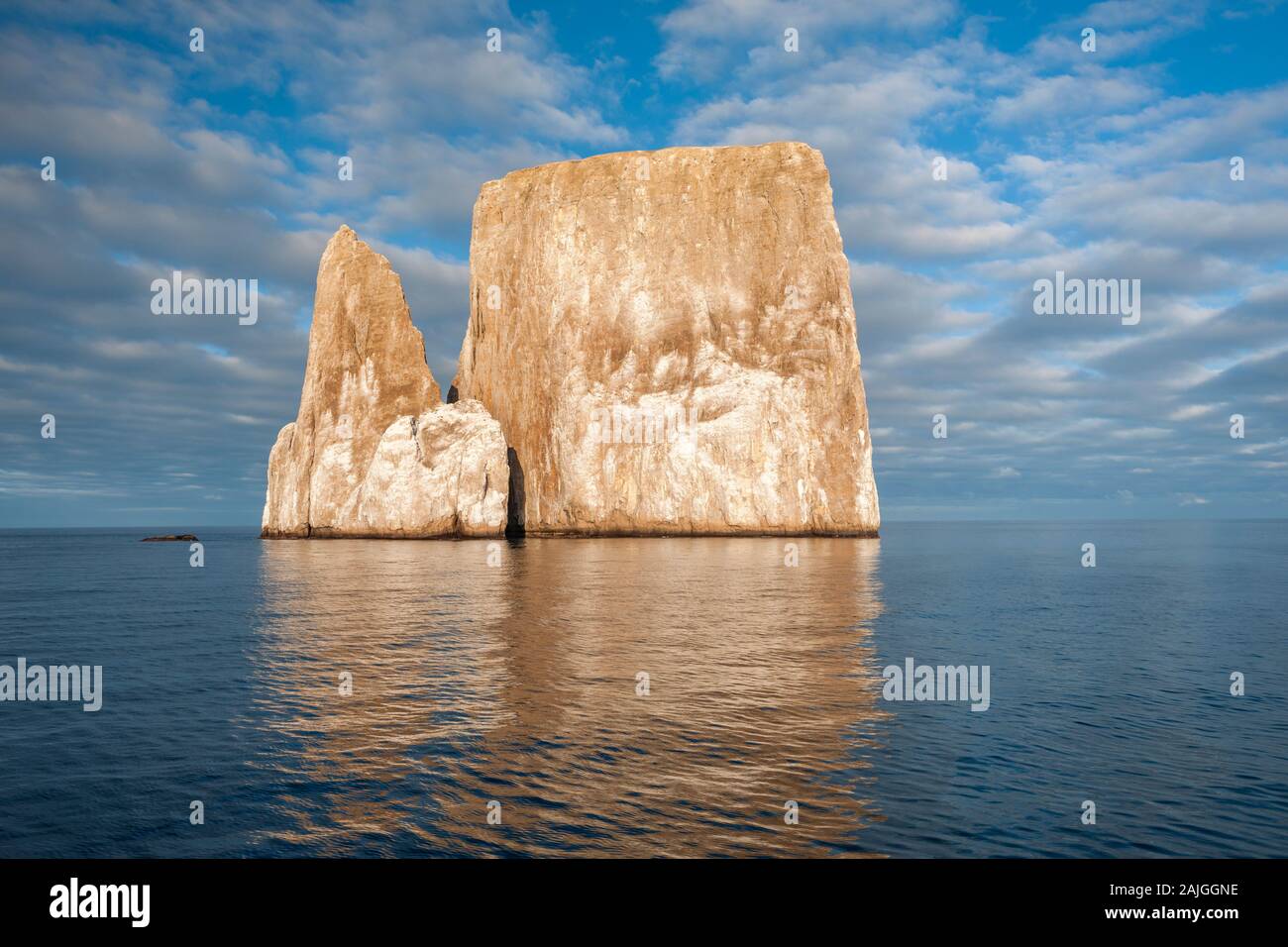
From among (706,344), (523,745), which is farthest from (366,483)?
(523,745)

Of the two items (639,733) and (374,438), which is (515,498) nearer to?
(374,438)

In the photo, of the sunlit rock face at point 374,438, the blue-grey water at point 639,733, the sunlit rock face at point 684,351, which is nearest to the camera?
the blue-grey water at point 639,733

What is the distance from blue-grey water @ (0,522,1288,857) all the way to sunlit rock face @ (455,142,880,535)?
53.6 m

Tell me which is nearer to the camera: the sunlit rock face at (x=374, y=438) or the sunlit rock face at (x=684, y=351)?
the sunlit rock face at (x=374, y=438)

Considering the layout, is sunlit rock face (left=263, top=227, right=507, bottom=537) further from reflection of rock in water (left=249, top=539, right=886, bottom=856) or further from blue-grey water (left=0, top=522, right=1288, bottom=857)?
blue-grey water (left=0, top=522, right=1288, bottom=857)

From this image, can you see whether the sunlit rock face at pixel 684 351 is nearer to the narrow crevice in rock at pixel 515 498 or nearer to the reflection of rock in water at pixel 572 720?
the narrow crevice in rock at pixel 515 498

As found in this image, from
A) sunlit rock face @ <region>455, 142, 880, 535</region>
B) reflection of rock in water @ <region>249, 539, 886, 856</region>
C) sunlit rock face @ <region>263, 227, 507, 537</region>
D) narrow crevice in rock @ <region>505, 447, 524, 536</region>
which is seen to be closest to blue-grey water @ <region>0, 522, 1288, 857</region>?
reflection of rock in water @ <region>249, 539, 886, 856</region>

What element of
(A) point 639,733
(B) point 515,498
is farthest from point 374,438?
(A) point 639,733

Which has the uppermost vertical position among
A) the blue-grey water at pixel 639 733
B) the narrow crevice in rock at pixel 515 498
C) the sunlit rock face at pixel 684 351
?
the sunlit rock face at pixel 684 351

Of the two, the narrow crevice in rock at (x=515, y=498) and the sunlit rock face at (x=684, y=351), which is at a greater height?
the sunlit rock face at (x=684, y=351)

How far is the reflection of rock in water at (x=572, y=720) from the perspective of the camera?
29.2ft

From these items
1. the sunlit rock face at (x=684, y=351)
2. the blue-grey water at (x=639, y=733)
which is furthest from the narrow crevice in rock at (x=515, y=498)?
the blue-grey water at (x=639, y=733)

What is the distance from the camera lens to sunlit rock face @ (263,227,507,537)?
3009 inches

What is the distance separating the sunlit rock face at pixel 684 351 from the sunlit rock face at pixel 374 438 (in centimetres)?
1296
